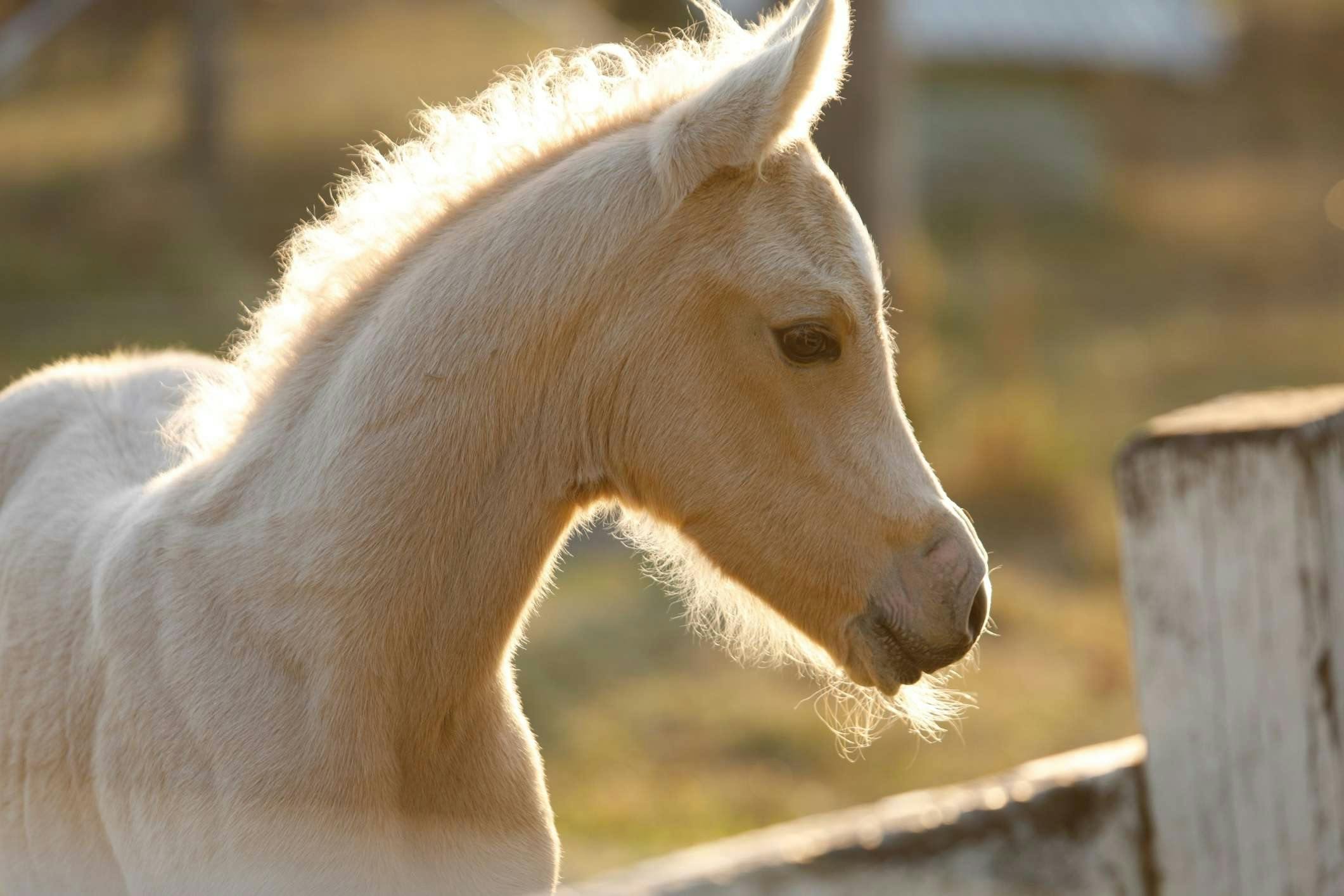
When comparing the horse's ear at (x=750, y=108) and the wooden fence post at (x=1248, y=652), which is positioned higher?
the horse's ear at (x=750, y=108)

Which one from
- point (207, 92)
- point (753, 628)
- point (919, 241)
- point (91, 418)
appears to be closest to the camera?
point (753, 628)

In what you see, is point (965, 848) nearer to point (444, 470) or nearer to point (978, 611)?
point (978, 611)

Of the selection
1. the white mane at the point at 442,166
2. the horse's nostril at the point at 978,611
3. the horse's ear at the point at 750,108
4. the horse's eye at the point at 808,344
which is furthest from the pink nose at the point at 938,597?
the white mane at the point at 442,166

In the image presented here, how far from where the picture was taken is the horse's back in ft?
7.84

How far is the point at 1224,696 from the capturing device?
1.53 m

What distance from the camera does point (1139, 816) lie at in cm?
156

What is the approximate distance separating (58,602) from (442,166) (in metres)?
1.14

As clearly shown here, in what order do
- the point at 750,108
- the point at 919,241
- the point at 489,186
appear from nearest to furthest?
the point at 750,108 → the point at 489,186 → the point at 919,241

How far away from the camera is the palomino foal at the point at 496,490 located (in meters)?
2.01

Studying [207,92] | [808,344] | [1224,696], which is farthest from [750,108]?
[207,92]

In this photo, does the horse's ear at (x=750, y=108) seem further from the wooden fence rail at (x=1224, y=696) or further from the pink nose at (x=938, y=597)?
the wooden fence rail at (x=1224, y=696)

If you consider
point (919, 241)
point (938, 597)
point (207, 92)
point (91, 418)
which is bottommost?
point (919, 241)

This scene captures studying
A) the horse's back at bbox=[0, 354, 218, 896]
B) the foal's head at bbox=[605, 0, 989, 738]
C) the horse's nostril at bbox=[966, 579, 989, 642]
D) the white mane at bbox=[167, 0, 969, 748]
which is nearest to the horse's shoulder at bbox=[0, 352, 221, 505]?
the horse's back at bbox=[0, 354, 218, 896]

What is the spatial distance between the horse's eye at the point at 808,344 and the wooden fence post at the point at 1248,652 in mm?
630
